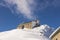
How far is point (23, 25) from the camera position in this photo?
73688 mm

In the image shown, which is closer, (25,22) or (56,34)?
(56,34)

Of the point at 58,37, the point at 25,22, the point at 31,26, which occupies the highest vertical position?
the point at 25,22

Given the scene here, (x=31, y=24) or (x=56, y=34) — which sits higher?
(x=31, y=24)

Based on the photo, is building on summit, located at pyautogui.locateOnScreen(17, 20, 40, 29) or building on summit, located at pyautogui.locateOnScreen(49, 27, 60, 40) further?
building on summit, located at pyautogui.locateOnScreen(17, 20, 40, 29)

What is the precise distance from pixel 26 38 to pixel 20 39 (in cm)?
100

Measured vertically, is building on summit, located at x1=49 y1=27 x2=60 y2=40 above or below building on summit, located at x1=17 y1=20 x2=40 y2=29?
below

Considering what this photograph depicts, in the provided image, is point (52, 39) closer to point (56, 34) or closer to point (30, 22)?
point (56, 34)

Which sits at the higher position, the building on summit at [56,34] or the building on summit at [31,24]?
the building on summit at [31,24]

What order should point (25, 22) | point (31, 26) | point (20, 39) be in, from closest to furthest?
point (20, 39) → point (31, 26) → point (25, 22)

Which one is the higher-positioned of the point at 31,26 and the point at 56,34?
the point at 31,26

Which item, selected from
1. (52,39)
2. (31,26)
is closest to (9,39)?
(52,39)

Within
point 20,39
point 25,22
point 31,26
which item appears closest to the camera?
point 20,39

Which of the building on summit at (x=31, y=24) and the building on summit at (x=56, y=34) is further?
the building on summit at (x=31, y=24)

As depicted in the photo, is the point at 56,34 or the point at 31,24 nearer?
the point at 56,34
